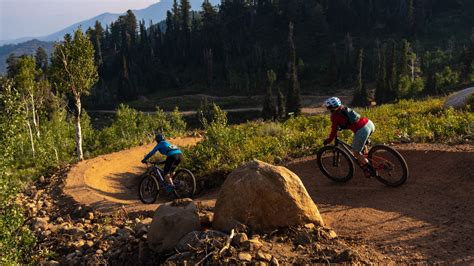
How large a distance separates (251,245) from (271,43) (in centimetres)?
12931

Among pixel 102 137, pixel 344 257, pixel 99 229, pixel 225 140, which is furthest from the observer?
pixel 102 137

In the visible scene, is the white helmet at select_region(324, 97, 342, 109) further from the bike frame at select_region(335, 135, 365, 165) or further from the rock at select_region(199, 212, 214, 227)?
the rock at select_region(199, 212, 214, 227)

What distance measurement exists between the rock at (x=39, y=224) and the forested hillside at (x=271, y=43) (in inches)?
3696

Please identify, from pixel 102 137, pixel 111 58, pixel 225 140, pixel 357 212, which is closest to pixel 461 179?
pixel 357 212

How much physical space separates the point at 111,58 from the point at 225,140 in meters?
143

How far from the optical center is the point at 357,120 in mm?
10477

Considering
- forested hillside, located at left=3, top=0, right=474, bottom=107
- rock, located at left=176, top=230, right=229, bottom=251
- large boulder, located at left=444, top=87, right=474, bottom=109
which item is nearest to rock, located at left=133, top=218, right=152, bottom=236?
rock, located at left=176, top=230, right=229, bottom=251

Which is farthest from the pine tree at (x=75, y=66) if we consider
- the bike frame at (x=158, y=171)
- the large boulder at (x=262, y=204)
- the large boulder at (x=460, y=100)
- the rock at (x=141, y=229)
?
the large boulder at (x=460, y=100)

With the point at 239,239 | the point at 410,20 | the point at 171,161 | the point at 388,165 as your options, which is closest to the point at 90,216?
the point at 171,161

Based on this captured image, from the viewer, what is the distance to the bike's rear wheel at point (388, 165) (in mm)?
10500

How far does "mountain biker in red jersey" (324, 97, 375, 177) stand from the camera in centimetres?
1045

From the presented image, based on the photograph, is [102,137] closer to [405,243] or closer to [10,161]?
[10,161]

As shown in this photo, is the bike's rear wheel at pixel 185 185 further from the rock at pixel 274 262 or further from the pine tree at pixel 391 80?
the pine tree at pixel 391 80

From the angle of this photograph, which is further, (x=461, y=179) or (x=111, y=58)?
(x=111, y=58)
